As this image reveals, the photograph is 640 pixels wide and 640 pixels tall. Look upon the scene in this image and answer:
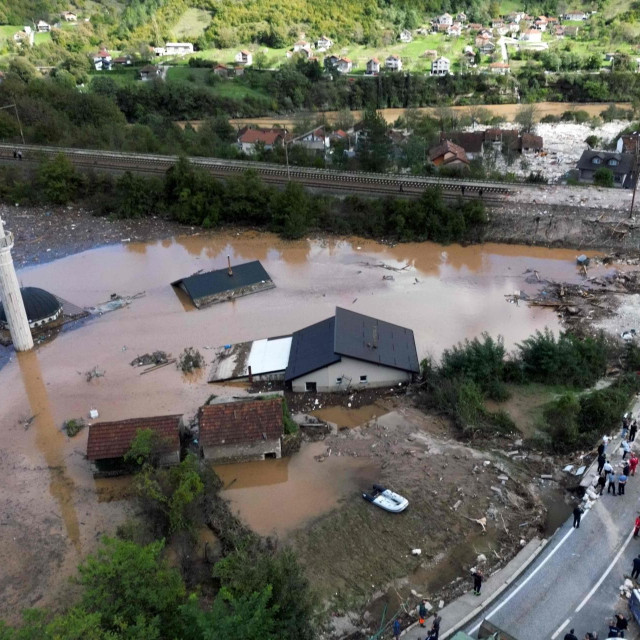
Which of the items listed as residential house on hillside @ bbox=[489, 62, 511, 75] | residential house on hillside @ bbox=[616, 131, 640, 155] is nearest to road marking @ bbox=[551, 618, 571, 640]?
residential house on hillside @ bbox=[616, 131, 640, 155]

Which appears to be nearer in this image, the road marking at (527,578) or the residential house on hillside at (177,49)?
the road marking at (527,578)

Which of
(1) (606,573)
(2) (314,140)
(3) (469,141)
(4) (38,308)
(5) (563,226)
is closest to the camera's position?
(1) (606,573)

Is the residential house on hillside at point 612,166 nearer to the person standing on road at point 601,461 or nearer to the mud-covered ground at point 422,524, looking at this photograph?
the mud-covered ground at point 422,524

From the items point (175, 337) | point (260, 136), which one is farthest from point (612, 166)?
point (175, 337)

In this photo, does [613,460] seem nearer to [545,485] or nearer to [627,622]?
[545,485]

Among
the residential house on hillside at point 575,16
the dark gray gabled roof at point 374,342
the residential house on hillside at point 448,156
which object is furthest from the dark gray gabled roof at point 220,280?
the residential house on hillside at point 575,16

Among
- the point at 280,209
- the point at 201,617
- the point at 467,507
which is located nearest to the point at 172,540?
the point at 201,617

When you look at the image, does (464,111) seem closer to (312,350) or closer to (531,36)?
(531,36)
